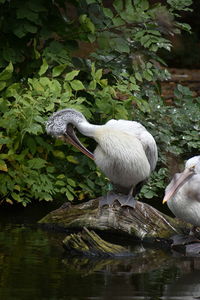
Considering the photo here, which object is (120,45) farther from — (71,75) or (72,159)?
(72,159)

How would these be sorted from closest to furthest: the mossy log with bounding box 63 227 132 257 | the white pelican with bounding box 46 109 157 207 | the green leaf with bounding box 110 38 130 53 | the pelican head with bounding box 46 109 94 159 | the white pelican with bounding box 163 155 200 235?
the mossy log with bounding box 63 227 132 257, the white pelican with bounding box 163 155 200 235, the white pelican with bounding box 46 109 157 207, the pelican head with bounding box 46 109 94 159, the green leaf with bounding box 110 38 130 53

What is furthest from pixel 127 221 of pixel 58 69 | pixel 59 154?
pixel 58 69

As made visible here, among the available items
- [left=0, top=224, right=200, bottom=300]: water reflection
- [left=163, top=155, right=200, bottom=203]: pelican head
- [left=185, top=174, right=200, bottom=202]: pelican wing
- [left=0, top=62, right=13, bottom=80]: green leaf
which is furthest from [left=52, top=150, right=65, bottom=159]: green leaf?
[left=185, top=174, right=200, bottom=202]: pelican wing

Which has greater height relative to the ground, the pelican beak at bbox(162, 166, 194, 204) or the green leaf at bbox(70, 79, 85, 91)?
the green leaf at bbox(70, 79, 85, 91)

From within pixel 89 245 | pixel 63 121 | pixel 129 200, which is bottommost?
pixel 129 200

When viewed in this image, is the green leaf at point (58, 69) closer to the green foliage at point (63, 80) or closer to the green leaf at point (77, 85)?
the green foliage at point (63, 80)

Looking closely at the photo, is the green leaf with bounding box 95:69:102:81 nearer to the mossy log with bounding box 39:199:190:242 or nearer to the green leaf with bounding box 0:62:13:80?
the green leaf with bounding box 0:62:13:80

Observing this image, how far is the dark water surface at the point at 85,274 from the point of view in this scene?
637cm

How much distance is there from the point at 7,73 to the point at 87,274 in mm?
3216

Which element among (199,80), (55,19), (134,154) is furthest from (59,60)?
(199,80)

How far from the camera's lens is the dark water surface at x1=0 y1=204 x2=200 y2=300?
20.9 ft

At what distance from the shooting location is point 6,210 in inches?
391

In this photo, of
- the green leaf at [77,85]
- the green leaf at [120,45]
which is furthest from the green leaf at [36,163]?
the green leaf at [120,45]

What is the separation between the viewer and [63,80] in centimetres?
985
